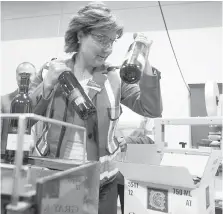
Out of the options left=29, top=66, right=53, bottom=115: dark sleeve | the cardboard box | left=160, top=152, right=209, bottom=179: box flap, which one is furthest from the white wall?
left=29, top=66, right=53, bottom=115: dark sleeve

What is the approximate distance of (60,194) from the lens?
533mm

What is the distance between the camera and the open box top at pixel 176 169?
0.86 meters

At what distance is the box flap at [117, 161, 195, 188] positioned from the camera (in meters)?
0.85

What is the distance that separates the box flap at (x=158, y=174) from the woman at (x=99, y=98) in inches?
2.8

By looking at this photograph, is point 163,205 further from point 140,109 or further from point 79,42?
point 79,42

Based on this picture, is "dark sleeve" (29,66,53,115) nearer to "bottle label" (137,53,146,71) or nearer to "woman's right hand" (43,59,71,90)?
"woman's right hand" (43,59,71,90)

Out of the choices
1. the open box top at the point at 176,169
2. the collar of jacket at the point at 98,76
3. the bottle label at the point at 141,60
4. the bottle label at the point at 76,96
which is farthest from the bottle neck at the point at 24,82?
→ the open box top at the point at 176,169

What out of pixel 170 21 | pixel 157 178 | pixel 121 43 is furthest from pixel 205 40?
pixel 157 178

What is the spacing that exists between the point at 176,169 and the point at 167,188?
0.11m

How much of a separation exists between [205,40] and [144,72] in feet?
7.30

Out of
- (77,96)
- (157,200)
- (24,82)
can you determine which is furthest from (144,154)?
(24,82)

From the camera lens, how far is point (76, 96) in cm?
80

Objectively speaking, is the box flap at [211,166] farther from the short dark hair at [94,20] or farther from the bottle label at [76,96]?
the short dark hair at [94,20]

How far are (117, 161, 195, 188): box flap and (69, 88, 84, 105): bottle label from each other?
1.16 feet
